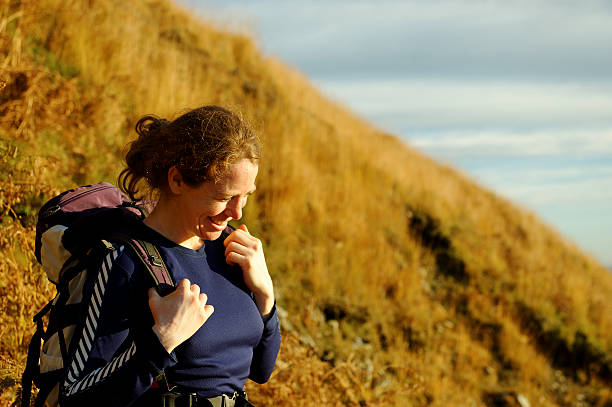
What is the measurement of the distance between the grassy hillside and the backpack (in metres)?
1.05

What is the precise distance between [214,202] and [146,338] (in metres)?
0.50

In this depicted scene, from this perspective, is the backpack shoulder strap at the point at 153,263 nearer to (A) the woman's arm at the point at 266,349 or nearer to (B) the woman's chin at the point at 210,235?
(B) the woman's chin at the point at 210,235

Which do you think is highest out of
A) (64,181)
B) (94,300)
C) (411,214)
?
(94,300)

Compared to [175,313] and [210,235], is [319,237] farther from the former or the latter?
[175,313]

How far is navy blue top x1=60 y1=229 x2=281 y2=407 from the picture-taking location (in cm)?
167

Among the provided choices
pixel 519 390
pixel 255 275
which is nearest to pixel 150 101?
pixel 255 275

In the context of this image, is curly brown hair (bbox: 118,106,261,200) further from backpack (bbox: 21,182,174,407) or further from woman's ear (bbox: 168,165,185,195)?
backpack (bbox: 21,182,174,407)

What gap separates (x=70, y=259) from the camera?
1780mm

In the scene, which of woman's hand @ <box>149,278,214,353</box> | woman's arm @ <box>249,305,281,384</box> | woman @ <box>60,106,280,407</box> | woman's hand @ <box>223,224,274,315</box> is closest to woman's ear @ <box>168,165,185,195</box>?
woman @ <box>60,106,280,407</box>

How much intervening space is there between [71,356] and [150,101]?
5.09 m

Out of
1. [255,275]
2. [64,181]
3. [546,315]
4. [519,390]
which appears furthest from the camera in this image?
[546,315]

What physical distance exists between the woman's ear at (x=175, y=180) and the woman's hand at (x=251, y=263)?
26cm

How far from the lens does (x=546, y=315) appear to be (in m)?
8.66

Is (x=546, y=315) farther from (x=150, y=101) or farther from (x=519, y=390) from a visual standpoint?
(x=150, y=101)
